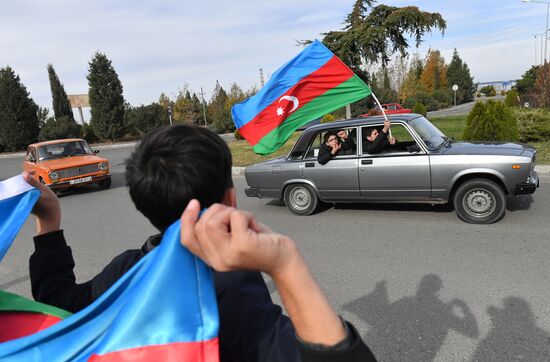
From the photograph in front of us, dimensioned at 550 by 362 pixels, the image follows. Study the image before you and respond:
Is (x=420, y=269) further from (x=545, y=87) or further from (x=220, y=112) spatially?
(x=220, y=112)

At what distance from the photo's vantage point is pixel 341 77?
20.5 ft

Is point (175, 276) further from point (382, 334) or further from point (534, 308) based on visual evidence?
point (534, 308)

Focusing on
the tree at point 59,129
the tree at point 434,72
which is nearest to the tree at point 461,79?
the tree at point 434,72

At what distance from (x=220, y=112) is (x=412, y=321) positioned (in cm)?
4084

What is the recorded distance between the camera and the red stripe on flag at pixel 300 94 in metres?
6.12

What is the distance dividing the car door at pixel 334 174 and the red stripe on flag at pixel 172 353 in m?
5.96

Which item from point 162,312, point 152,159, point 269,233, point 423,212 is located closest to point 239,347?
point 162,312

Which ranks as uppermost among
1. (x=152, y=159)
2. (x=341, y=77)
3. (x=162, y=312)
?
(x=341, y=77)

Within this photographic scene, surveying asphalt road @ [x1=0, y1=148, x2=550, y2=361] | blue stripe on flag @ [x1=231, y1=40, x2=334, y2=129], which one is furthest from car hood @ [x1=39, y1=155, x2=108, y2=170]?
blue stripe on flag @ [x1=231, y1=40, x2=334, y2=129]

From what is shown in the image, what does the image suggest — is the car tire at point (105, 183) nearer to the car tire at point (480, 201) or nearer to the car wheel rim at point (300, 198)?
the car wheel rim at point (300, 198)

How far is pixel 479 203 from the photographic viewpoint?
5.94 meters

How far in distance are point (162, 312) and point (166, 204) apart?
0.27 m

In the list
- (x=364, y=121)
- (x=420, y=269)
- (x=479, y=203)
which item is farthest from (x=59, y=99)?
(x=420, y=269)

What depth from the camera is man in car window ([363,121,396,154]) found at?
655cm
